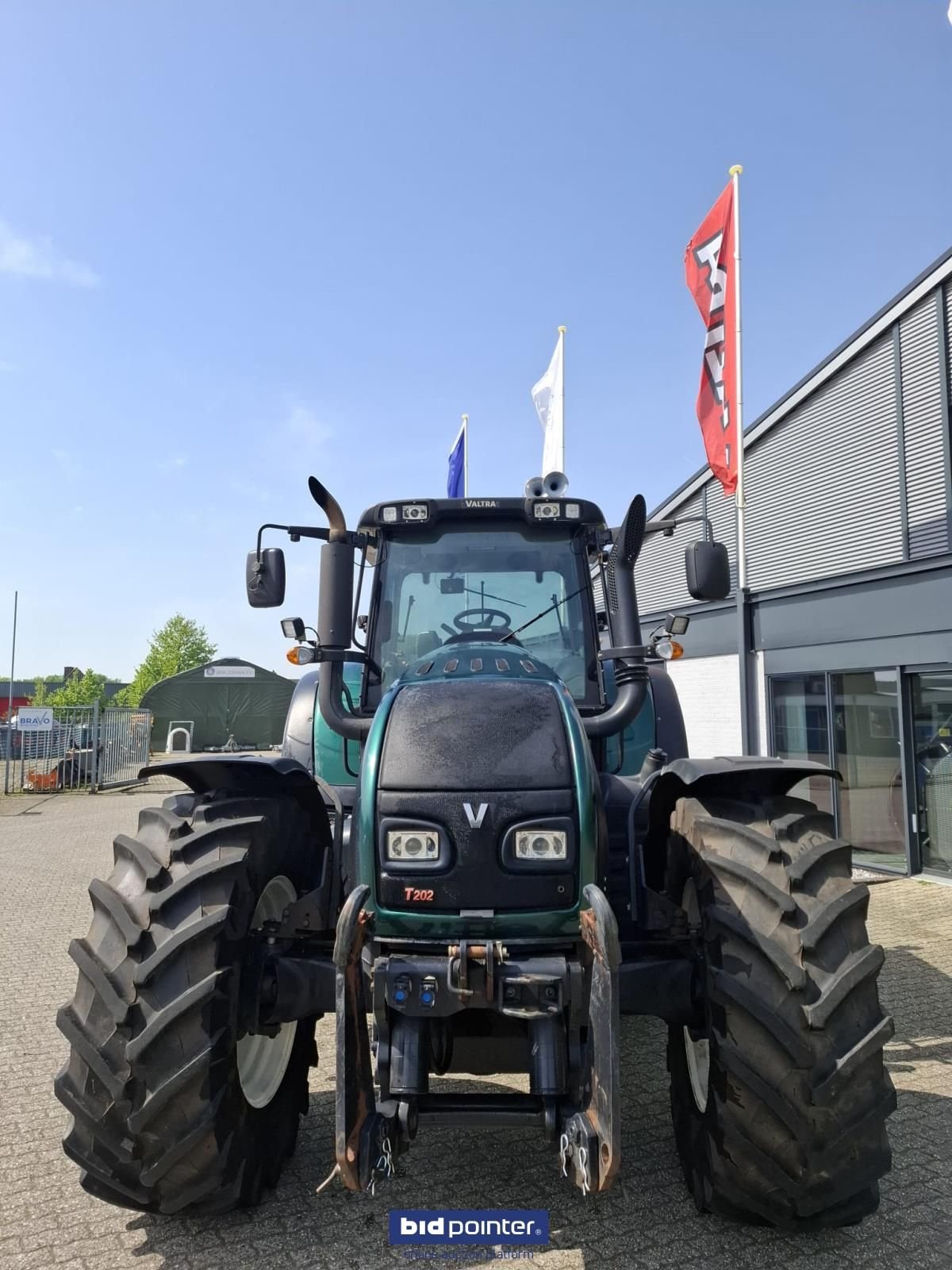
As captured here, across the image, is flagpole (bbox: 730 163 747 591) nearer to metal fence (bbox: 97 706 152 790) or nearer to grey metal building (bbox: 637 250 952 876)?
grey metal building (bbox: 637 250 952 876)

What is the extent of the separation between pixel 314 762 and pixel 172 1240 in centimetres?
228

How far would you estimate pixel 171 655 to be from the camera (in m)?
55.0

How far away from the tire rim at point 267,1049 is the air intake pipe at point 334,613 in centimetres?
73

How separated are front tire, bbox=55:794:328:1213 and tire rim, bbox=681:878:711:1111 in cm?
147

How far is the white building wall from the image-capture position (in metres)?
13.1

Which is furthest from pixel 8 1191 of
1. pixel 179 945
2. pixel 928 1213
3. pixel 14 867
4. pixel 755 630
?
pixel 755 630

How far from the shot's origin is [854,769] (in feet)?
35.5

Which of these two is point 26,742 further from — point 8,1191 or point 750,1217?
point 750,1217

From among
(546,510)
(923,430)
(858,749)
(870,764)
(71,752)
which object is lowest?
(71,752)

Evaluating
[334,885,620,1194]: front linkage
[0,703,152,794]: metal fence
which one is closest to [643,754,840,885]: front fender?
[334,885,620,1194]: front linkage

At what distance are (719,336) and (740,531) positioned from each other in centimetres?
260

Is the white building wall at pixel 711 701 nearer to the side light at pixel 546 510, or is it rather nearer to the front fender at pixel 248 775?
the side light at pixel 546 510

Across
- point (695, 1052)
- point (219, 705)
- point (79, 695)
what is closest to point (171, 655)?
point (79, 695)

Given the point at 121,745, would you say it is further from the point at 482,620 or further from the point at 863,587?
the point at 482,620
